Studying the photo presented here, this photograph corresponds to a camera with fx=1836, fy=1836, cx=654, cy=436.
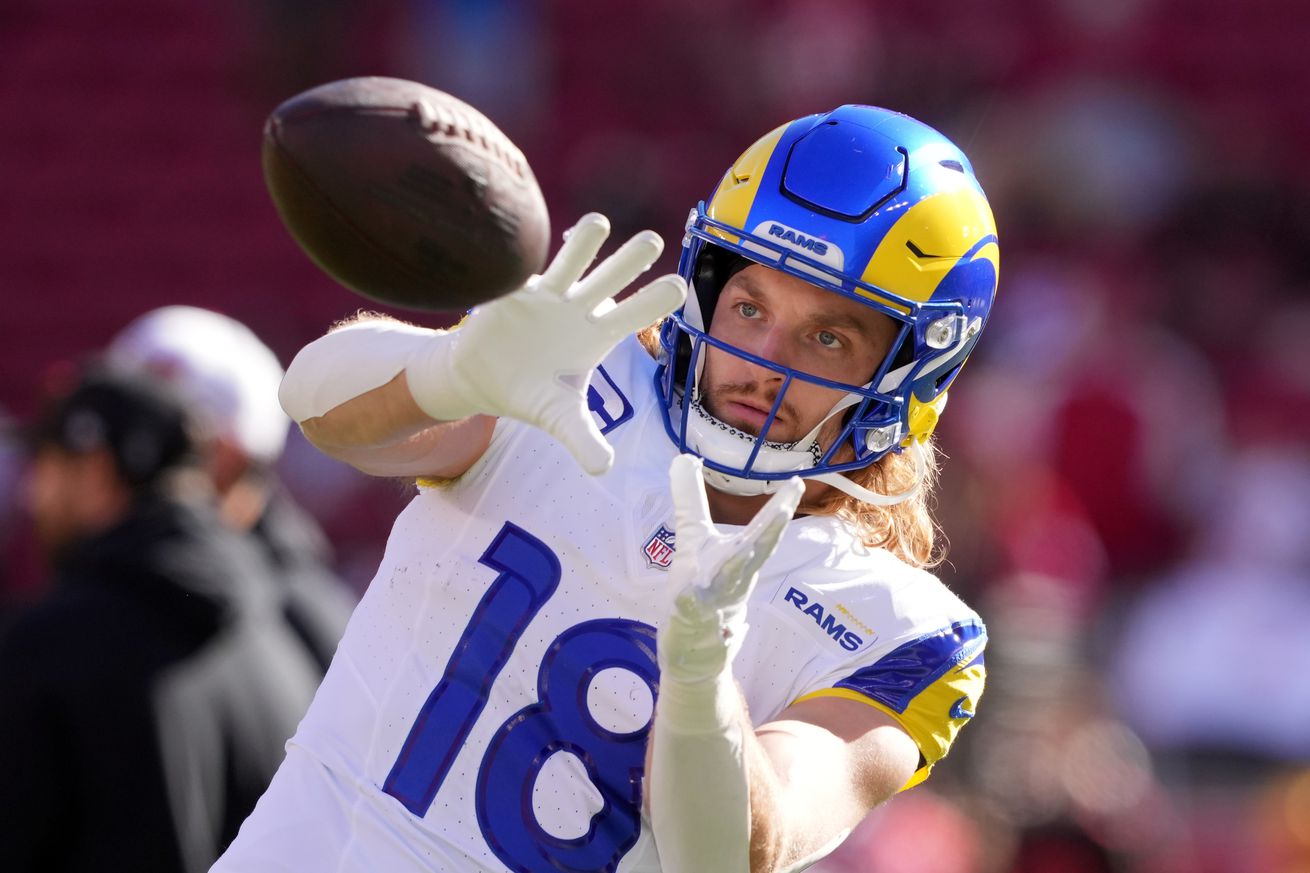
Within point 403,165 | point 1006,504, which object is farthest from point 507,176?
point 1006,504

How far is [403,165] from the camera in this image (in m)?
1.88

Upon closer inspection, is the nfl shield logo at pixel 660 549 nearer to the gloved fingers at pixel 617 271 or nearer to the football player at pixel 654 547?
the football player at pixel 654 547

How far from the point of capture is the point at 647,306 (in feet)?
6.47

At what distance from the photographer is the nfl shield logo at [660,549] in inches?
86.0

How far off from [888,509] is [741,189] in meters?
0.49

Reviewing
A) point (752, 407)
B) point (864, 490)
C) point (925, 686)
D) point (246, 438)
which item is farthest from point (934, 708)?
point (246, 438)

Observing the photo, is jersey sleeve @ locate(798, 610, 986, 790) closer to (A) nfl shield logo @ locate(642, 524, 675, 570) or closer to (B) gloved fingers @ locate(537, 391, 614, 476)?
(A) nfl shield logo @ locate(642, 524, 675, 570)

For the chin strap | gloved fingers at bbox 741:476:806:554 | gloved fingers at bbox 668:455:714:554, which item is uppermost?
gloved fingers at bbox 741:476:806:554

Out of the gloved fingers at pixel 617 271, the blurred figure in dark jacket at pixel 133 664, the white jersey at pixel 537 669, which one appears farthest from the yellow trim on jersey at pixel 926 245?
the blurred figure in dark jacket at pixel 133 664

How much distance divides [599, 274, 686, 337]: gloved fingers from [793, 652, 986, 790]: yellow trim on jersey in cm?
52

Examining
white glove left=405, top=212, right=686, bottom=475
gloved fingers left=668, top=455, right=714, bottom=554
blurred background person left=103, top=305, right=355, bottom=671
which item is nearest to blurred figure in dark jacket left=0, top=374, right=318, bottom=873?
blurred background person left=103, top=305, right=355, bottom=671

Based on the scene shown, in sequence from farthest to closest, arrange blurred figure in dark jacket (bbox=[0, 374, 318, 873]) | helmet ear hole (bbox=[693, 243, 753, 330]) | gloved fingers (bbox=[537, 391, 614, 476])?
blurred figure in dark jacket (bbox=[0, 374, 318, 873]) < helmet ear hole (bbox=[693, 243, 753, 330]) < gloved fingers (bbox=[537, 391, 614, 476])

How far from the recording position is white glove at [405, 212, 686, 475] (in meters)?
1.97

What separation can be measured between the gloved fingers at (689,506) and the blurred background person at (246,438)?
2080 mm
